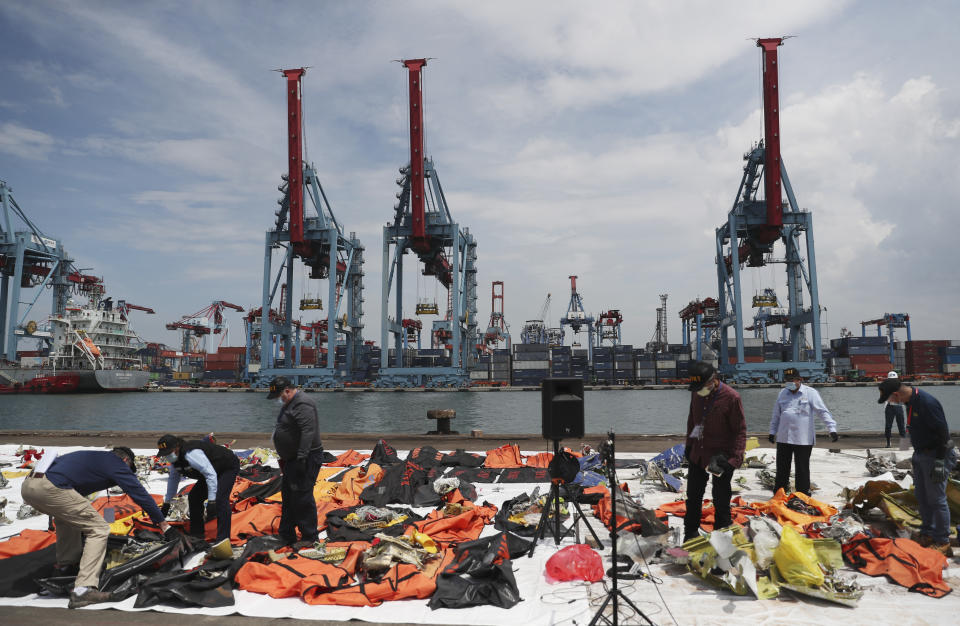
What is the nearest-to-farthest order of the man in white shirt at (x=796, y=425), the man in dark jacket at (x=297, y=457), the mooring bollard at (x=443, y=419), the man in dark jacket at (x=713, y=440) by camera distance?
1. the man in dark jacket at (x=713, y=440)
2. the man in dark jacket at (x=297, y=457)
3. the man in white shirt at (x=796, y=425)
4. the mooring bollard at (x=443, y=419)

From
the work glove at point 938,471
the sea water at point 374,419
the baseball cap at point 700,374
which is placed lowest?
the sea water at point 374,419

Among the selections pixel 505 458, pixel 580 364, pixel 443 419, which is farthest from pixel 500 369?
pixel 505 458

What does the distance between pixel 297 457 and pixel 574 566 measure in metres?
2.30

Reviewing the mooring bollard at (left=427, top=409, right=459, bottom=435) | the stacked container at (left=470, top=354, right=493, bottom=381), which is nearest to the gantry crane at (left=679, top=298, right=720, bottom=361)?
the stacked container at (left=470, top=354, right=493, bottom=381)

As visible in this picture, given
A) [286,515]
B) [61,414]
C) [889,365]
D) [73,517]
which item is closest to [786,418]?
[286,515]

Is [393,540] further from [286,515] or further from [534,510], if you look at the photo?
[534,510]

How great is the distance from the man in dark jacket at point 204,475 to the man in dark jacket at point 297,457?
435mm

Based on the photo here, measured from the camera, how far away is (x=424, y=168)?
4975 cm

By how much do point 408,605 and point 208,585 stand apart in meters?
1.33

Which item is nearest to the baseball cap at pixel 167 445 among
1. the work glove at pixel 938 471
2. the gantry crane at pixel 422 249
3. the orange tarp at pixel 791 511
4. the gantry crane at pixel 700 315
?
the orange tarp at pixel 791 511

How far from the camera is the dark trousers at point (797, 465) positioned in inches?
212

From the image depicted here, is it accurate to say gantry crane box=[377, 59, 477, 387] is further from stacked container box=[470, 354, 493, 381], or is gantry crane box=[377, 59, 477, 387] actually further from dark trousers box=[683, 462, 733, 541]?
dark trousers box=[683, 462, 733, 541]

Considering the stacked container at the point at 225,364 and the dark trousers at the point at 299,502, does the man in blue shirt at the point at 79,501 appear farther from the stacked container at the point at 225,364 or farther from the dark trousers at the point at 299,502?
the stacked container at the point at 225,364

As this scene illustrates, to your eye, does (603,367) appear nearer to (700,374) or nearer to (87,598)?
(700,374)
